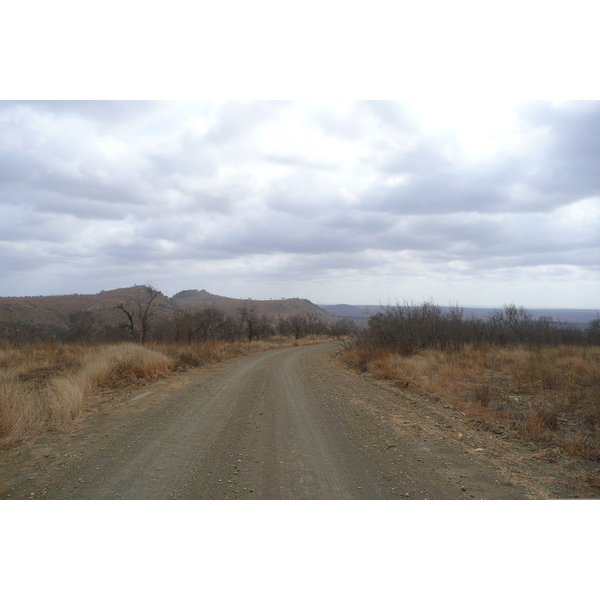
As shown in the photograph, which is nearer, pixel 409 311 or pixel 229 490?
pixel 229 490

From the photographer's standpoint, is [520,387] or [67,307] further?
[67,307]

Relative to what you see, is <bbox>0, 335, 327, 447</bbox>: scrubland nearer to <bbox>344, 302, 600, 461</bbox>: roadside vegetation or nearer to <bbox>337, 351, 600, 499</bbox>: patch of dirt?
<bbox>337, 351, 600, 499</bbox>: patch of dirt

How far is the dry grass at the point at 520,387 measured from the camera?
6.68 metres

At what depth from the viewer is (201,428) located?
6.55 metres

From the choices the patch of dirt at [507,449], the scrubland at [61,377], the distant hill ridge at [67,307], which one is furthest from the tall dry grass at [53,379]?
the distant hill ridge at [67,307]

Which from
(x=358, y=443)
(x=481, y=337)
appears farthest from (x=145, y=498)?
(x=481, y=337)

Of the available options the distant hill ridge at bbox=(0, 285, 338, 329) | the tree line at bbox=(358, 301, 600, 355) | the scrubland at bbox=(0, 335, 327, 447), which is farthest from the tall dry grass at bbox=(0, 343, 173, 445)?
the distant hill ridge at bbox=(0, 285, 338, 329)

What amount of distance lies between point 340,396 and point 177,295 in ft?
544

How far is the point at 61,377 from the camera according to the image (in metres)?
10.6

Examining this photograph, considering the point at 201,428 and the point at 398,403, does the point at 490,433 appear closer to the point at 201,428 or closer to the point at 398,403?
the point at 398,403

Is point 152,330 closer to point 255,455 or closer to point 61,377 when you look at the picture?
point 61,377

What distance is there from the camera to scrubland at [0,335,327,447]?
6301 millimetres

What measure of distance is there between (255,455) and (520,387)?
9172 millimetres

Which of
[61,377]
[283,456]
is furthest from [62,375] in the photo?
[283,456]
